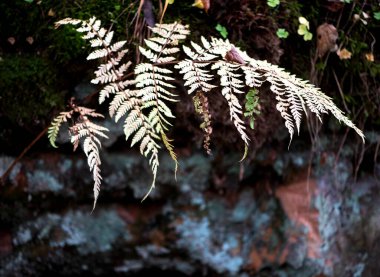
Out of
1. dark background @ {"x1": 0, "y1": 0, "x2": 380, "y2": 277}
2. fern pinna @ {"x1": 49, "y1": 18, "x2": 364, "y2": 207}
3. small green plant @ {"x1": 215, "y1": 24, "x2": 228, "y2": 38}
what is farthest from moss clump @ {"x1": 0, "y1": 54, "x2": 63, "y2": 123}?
small green plant @ {"x1": 215, "y1": 24, "x2": 228, "y2": 38}

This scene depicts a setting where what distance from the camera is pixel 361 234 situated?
253cm

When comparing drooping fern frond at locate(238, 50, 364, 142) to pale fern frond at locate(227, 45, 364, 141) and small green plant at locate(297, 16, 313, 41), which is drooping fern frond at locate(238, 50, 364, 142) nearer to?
pale fern frond at locate(227, 45, 364, 141)

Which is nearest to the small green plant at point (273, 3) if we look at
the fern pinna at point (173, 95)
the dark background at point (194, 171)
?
the dark background at point (194, 171)

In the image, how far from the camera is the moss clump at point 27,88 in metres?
1.89

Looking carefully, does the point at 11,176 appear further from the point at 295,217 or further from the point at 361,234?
the point at 361,234

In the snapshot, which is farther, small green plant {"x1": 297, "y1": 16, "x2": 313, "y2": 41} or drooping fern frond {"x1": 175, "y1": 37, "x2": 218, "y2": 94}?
small green plant {"x1": 297, "y1": 16, "x2": 313, "y2": 41}

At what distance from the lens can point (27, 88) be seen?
6.30ft

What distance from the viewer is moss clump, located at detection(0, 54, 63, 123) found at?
1.89 m

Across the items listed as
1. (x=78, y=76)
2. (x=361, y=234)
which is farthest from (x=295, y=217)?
(x=78, y=76)

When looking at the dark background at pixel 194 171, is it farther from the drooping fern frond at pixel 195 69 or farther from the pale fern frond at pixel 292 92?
the pale fern frond at pixel 292 92

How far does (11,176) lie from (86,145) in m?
0.92

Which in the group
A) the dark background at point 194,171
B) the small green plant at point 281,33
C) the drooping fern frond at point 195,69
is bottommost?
the dark background at point 194,171

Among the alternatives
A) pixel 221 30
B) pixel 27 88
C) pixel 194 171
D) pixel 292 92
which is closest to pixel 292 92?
pixel 292 92

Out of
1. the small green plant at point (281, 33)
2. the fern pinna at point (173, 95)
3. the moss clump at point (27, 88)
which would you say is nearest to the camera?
the fern pinna at point (173, 95)
